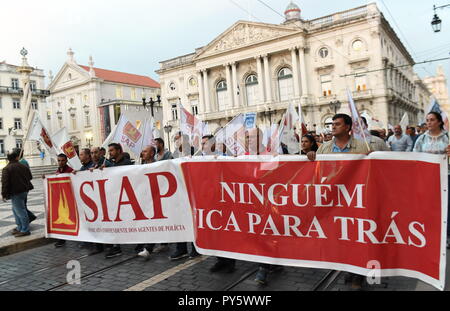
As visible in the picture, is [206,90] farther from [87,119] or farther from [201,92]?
[87,119]

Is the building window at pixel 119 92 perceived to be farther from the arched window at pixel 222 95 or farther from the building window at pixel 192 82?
the arched window at pixel 222 95

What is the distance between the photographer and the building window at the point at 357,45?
38938 mm

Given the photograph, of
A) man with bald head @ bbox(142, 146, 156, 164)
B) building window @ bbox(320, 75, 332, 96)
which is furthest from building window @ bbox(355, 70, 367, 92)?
man with bald head @ bbox(142, 146, 156, 164)

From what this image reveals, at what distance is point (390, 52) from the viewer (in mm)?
42969

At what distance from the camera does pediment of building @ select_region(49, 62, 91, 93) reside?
61656 millimetres

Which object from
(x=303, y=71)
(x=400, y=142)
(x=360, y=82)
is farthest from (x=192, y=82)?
(x=400, y=142)

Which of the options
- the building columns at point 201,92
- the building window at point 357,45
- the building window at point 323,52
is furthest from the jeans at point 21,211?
the building columns at point 201,92

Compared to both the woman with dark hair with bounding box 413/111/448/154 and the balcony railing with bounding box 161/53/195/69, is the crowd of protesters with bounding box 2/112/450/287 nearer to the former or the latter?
the woman with dark hair with bounding box 413/111/448/154

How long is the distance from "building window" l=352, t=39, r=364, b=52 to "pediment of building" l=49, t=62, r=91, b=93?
42.4 metres

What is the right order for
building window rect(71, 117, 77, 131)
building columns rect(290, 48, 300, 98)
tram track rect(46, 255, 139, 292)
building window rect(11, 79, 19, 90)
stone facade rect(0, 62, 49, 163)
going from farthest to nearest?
building window rect(71, 117, 77, 131)
building window rect(11, 79, 19, 90)
stone facade rect(0, 62, 49, 163)
building columns rect(290, 48, 300, 98)
tram track rect(46, 255, 139, 292)

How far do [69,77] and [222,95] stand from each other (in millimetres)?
31886

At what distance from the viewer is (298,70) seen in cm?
4281

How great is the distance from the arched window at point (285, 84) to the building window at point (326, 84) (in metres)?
3.82
